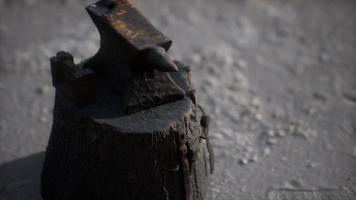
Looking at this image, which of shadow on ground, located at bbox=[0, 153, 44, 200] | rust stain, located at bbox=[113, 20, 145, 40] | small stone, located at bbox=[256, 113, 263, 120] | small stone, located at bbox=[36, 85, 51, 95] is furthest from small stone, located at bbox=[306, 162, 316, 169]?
small stone, located at bbox=[36, 85, 51, 95]

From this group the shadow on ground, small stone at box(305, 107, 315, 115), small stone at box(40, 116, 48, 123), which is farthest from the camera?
small stone at box(305, 107, 315, 115)

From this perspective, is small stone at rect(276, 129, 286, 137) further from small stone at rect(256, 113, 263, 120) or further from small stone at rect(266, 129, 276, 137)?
small stone at rect(256, 113, 263, 120)

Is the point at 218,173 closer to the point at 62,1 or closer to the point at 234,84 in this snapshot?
the point at 234,84

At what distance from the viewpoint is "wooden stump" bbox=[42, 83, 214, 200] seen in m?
2.87

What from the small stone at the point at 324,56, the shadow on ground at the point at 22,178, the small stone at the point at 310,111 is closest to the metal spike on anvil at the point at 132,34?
the shadow on ground at the point at 22,178

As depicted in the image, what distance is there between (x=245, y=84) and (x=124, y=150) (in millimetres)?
2248

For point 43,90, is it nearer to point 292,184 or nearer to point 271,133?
point 271,133

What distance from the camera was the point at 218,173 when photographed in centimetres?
380

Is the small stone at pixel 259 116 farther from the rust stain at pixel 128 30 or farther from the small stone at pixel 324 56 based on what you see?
the rust stain at pixel 128 30

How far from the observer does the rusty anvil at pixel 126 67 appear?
2885 millimetres

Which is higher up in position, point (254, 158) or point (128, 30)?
point (128, 30)

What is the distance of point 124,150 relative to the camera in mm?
2869

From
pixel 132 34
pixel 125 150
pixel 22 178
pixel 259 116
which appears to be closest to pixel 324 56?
pixel 259 116

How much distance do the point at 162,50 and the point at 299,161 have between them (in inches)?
65.6
